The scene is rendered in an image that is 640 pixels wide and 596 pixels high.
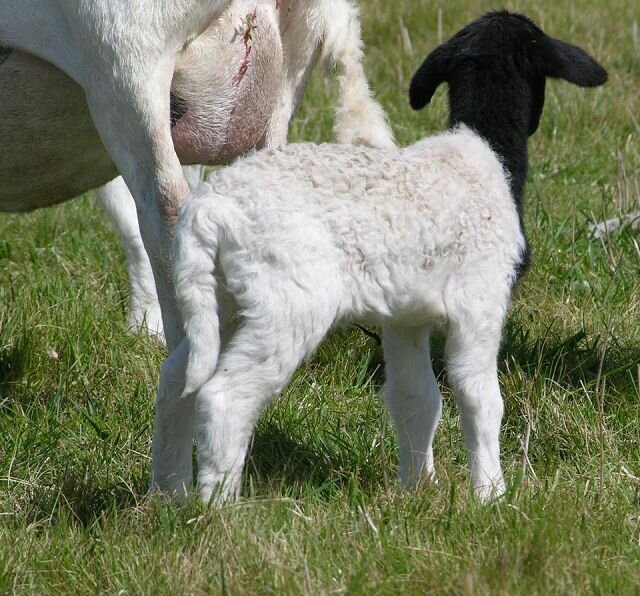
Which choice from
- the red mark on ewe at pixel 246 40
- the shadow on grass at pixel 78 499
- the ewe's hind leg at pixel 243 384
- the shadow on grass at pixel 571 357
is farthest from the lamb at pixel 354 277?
the shadow on grass at pixel 571 357

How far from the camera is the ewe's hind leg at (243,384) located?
9.87ft

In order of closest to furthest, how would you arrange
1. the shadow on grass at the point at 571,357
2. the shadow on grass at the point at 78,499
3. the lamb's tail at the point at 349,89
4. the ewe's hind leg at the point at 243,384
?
the ewe's hind leg at the point at 243,384
the shadow on grass at the point at 78,499
the lamb's tail at the point at 349,89
the shadow on grass at the point at 571,357

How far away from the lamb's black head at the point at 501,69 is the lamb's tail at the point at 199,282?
41.7 inches

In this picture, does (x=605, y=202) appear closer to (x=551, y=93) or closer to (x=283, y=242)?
(x=551, y=93)

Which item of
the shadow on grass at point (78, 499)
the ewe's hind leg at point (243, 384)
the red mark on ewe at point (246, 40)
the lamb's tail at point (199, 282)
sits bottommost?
the shadow on grass at point (78, 499)

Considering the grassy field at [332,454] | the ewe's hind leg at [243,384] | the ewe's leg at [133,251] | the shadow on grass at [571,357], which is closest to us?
the grassy field at [332,454]

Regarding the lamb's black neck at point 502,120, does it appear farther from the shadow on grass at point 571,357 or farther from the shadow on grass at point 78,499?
the shadow on grass at point 78,499

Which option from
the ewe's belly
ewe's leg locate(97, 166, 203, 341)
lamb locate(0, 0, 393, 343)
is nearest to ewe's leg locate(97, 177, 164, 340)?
ewe's leg locate(97, 166, 203, 341)

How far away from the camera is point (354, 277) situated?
3.09 m

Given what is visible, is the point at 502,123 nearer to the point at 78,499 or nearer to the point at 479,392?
the point at 479,392

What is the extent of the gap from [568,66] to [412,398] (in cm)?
119

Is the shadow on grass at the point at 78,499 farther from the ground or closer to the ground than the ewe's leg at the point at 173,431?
closer to the ground

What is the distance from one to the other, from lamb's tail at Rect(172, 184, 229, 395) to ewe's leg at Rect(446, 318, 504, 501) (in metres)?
0.69

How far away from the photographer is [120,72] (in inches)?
139
